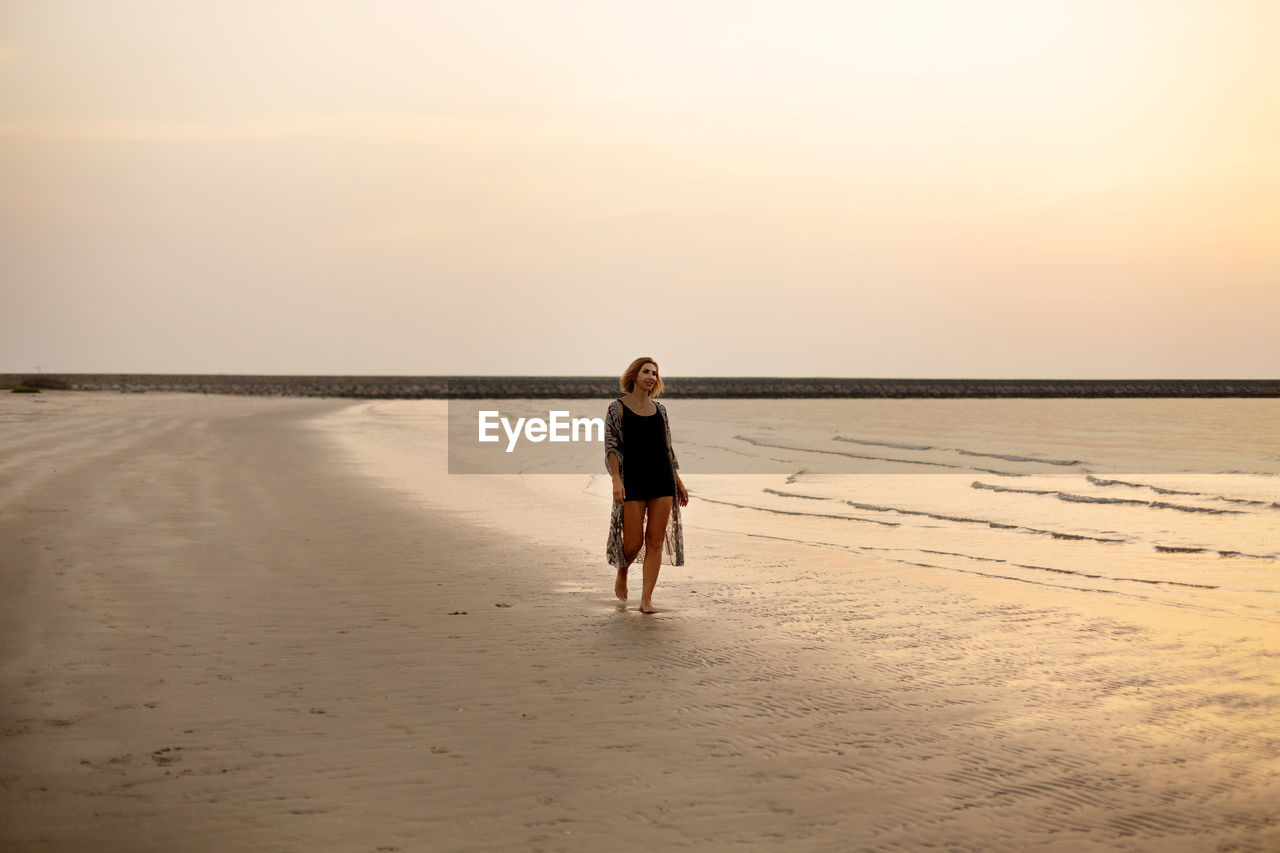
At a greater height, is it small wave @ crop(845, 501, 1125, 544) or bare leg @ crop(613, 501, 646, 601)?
bare leg @ crop(613, 501, 646, 601)

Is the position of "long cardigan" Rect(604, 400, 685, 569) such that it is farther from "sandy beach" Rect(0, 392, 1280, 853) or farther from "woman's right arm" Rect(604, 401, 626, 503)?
"sandy beach" Rect(0, 392, 1280, 853)

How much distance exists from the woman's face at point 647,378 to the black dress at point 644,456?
19 centimetres

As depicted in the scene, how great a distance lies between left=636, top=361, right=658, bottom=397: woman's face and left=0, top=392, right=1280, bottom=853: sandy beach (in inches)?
67.4

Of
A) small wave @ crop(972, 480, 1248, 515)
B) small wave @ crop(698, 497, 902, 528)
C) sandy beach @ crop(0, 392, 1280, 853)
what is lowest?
small wave @ crop(698, 497, 902, 528)

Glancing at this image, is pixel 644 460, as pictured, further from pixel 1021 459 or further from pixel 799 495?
pixel 1021 459

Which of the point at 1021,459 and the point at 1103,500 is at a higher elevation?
the point at 1021,459

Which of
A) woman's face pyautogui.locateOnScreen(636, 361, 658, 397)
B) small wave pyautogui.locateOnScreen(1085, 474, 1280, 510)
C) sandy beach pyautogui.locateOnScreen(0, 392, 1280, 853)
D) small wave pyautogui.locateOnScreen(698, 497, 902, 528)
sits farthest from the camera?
small wave pyautogui.locateOnScreen(1085, 474, 1280, 510)

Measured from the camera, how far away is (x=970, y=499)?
645 inches

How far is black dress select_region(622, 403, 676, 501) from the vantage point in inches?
309

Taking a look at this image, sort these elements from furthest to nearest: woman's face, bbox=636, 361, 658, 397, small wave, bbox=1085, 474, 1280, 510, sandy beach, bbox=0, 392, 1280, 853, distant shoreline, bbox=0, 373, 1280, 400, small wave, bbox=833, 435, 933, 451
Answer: distant shoreline, bbox=0, 373, 1280, 400 < small wave, bbox=833, 435, 933, 451 < small wave, bbox=1085, 474, 1280, 510 < woman's face, bbox=636, 361, 658, 397 < sandy beach, bbox=0, 392, 1280, 853
